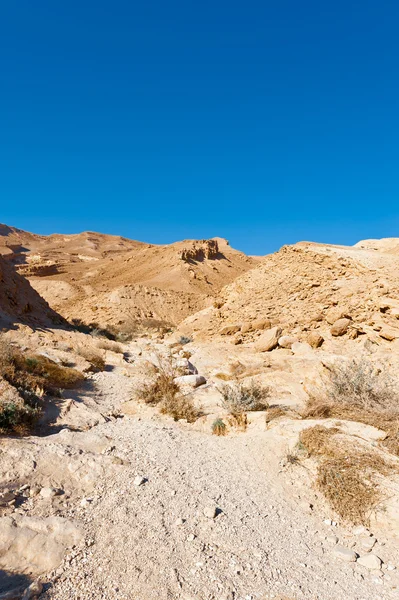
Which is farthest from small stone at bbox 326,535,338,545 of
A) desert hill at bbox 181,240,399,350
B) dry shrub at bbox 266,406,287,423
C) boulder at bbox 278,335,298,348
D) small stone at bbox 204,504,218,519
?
boulder at bbox 278,335,298,348

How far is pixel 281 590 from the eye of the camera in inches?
94.9

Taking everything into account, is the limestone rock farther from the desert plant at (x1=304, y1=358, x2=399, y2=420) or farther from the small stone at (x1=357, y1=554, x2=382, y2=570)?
the small stone at (x1=357, y1=554, x2=382, y2=570)

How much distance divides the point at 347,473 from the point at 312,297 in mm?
9023

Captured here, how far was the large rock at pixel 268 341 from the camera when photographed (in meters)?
10.2

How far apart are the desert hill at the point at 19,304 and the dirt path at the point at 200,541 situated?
8.01 metres

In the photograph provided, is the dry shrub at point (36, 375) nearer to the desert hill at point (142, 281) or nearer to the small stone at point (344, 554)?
the small stone at point (344, 554)

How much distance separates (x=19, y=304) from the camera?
1182 centimetres

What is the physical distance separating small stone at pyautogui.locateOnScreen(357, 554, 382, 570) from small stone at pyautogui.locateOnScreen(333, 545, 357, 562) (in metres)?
0.05

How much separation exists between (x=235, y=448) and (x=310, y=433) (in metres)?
1.00

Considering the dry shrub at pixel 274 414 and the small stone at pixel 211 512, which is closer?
the small stone at pixel 211 512

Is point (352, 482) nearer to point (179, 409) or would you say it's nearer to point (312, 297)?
point (179, 409)

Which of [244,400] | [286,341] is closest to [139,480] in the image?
[244,400]

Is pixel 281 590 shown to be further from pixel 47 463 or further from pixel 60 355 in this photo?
pixel 60 355

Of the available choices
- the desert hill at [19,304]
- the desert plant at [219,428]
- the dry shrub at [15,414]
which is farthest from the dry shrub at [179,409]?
the desert hill at [19,304]
